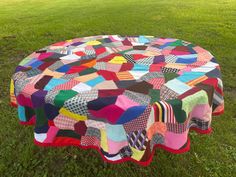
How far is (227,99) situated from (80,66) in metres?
2.74

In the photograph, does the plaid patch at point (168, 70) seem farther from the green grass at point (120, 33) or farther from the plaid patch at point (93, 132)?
the green grass at point (120, 33)

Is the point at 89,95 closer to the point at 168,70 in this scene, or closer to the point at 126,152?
the point at 126,152

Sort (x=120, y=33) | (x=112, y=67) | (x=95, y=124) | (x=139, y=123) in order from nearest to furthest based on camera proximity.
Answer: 1. (x=139, y=123)
2. (x=95, y=124)
3. (x=112, y=67)
4. (x=120, y=33)

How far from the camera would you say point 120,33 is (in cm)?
769

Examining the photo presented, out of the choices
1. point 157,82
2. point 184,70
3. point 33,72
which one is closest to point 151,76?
point 157,82

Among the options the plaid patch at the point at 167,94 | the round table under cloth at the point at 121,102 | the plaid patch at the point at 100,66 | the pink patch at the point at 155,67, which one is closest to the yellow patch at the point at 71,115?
the round table under cloth at the point at 121,102

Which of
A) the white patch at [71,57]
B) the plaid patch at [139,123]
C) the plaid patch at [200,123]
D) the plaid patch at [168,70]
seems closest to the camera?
the plaid patch at [139,123]

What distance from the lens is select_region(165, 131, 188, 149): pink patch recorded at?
2080 mm

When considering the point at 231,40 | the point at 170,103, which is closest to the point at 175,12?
the point at 231,40

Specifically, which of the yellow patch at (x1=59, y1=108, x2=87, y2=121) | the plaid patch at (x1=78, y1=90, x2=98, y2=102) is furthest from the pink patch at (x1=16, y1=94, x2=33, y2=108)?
the plaid patch at (x1=78, y1=90, x2=98, y2=102)

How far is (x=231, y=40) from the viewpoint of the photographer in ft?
22.8

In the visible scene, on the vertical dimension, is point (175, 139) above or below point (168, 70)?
below

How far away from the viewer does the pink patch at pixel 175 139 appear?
208cm

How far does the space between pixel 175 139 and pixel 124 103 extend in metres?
0.42
